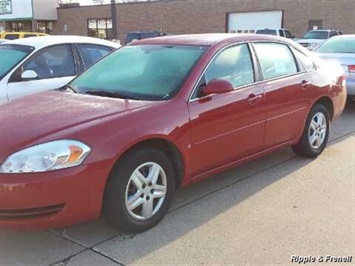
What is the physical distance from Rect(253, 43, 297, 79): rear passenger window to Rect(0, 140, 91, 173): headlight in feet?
7.87

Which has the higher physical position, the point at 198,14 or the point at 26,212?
the point at 198,14

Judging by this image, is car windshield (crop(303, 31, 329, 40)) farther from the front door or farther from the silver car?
the front door

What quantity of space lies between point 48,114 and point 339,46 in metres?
7.60

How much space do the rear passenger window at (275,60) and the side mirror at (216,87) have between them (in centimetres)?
89

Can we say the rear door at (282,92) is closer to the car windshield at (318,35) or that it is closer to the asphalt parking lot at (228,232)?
the asphalt parking lot at (228,232)

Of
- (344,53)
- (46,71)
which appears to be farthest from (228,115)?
(344,53)

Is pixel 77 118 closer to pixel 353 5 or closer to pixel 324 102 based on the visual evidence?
A: pixel 324 102

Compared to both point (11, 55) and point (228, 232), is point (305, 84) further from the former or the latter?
point (11, 55)

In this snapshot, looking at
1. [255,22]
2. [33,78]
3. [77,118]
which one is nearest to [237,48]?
[77,118]

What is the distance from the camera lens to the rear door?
16.1ft

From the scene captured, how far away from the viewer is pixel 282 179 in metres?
5.02

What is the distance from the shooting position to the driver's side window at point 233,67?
14.4ft

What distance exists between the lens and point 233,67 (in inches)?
182

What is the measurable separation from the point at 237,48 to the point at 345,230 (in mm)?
2044
